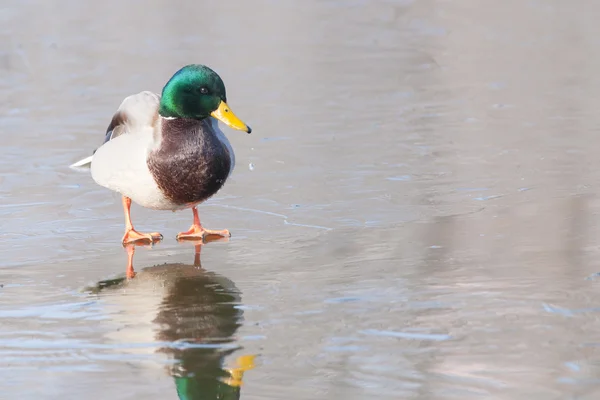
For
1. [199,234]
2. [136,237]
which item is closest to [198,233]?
[199,234]

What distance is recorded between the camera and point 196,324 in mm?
3752

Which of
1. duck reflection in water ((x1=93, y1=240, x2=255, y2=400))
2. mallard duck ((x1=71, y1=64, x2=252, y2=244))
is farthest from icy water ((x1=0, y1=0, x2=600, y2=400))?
mallard duck ((x1=71, y1=64, x2=252, y2=244))

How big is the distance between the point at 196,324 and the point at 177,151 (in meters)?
1.25

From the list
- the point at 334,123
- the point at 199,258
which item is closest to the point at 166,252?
the point at 199,258

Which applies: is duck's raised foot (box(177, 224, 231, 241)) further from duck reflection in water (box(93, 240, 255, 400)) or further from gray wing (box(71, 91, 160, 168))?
gray wing (box(71, 91, 160, 168))

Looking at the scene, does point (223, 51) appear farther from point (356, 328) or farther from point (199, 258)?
point (356, 328)

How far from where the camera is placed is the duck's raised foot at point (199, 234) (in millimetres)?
4969

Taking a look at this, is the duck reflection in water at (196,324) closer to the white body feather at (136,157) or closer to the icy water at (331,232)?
the icy water at (331,232)

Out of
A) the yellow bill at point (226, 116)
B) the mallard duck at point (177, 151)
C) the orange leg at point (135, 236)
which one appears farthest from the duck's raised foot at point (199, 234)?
the yellow bill at point (226, 116)

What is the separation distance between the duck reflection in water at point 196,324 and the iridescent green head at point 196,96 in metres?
0.58

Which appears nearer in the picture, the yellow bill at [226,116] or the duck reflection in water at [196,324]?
the duck reflection in water at [196,324]

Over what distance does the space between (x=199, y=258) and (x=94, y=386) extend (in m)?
1.51

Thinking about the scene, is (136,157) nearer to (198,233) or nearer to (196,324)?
(198,233)

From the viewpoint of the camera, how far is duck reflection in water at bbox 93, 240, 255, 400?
319 centimetres
